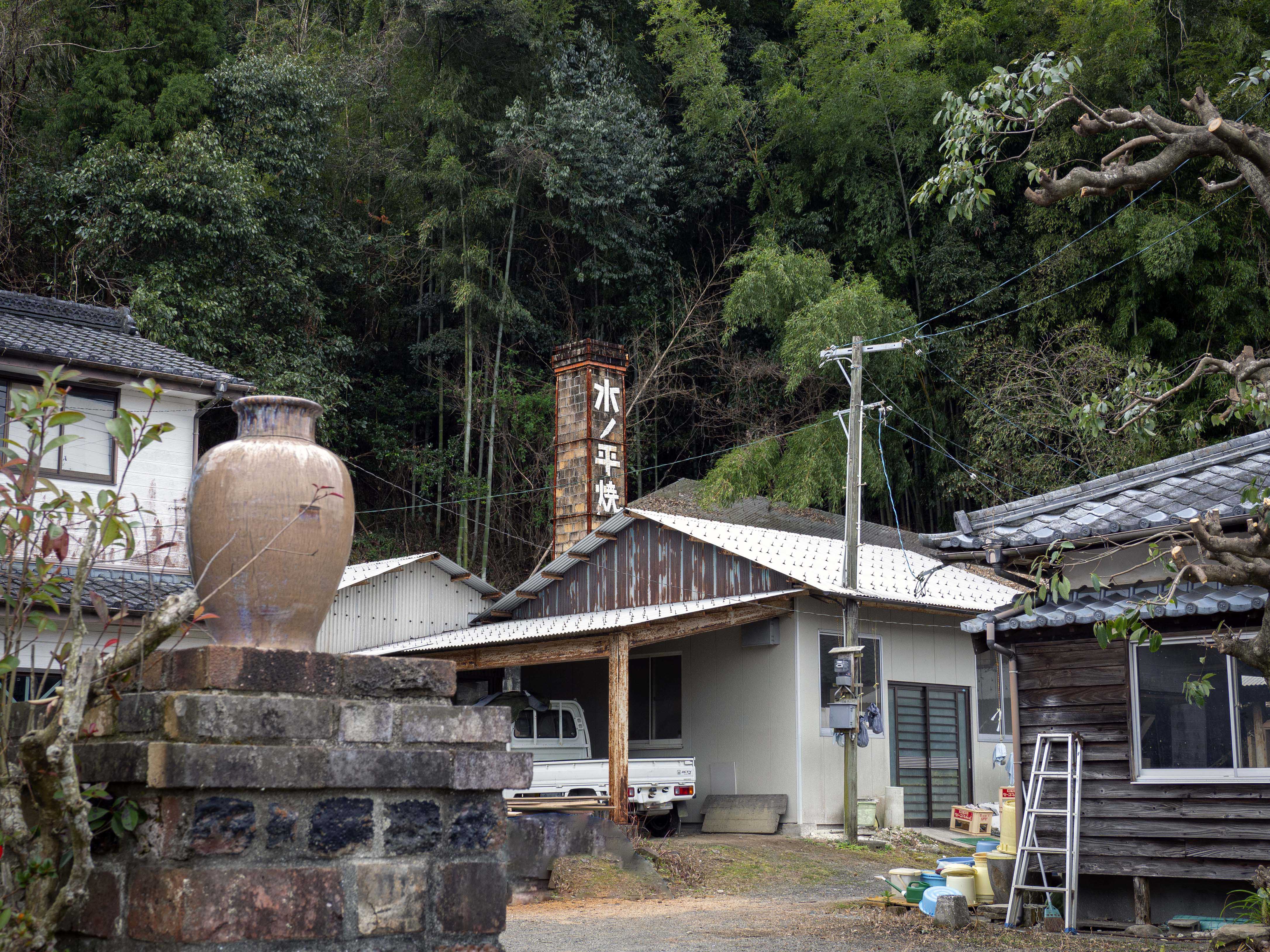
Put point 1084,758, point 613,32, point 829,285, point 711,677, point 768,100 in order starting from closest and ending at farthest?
point 1084,758 < point 711,677 < point 829,285 < point 768,100 < point 613,32

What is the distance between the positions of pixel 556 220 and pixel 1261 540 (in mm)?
22311

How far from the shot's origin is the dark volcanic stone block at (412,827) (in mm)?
4301

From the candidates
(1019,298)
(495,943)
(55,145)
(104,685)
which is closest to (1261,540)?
(495,943)

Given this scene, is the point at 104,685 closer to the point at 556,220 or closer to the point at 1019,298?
the point at 1019,298

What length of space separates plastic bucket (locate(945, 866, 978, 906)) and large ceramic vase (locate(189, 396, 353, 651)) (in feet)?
24.0

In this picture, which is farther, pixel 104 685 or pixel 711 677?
pixel 711 677

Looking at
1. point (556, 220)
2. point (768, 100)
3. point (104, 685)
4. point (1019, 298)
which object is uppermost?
point (768, 100)

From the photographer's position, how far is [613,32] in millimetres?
29281

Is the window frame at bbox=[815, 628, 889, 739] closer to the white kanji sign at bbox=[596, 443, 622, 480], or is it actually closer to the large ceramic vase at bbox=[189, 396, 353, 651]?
the white kanji sign at bbox=[596, 443, 622, 480]

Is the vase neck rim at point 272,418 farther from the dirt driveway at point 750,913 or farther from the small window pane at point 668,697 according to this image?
the small window pane at point 668,697

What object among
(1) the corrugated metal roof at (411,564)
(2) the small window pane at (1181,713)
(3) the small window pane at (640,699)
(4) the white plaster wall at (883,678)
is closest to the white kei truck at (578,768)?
(3) the small window pane at (640,699)

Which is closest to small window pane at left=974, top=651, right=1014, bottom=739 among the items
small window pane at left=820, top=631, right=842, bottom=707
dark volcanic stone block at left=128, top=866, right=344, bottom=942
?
small window pane at left=820, top=631, right=842, bottom=707

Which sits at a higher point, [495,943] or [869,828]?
[495,943]

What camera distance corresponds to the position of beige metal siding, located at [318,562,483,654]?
62.0 feet
